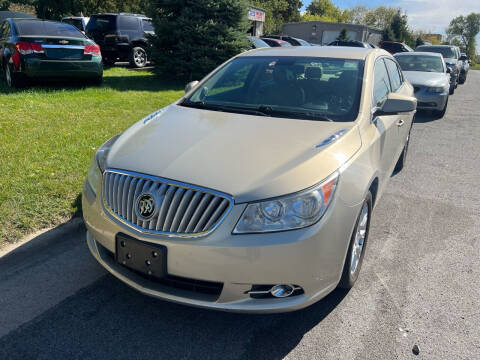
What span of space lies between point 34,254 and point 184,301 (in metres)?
1.70

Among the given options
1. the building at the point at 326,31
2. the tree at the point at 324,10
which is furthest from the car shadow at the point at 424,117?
the tree at the point at 324,10

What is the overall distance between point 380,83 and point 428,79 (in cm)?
654

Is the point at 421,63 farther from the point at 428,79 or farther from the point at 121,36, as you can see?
the point at 121,36

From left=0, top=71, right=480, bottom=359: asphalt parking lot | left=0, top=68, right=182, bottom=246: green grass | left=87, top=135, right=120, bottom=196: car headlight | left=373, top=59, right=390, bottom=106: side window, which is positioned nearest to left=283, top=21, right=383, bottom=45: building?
left=0, top=68, right=182, bottom=246: green grass

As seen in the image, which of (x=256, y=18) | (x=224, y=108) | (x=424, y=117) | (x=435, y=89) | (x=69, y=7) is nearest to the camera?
(x=224, y=108)

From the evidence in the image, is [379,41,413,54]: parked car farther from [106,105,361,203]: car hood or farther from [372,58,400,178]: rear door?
[106,105,361,203]: car hood

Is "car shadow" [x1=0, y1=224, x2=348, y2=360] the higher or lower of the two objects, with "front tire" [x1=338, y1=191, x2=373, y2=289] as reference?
lower

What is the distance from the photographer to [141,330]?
252 cm

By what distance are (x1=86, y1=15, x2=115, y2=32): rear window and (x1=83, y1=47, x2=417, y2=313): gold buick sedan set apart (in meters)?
11.3

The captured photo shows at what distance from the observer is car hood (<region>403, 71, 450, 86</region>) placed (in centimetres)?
931

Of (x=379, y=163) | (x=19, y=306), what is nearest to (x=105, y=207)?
(x=19, y=306)

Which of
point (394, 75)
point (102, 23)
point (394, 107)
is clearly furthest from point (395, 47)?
point (394, 107)

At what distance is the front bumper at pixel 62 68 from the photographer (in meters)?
7.71

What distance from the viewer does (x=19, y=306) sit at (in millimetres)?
2697
